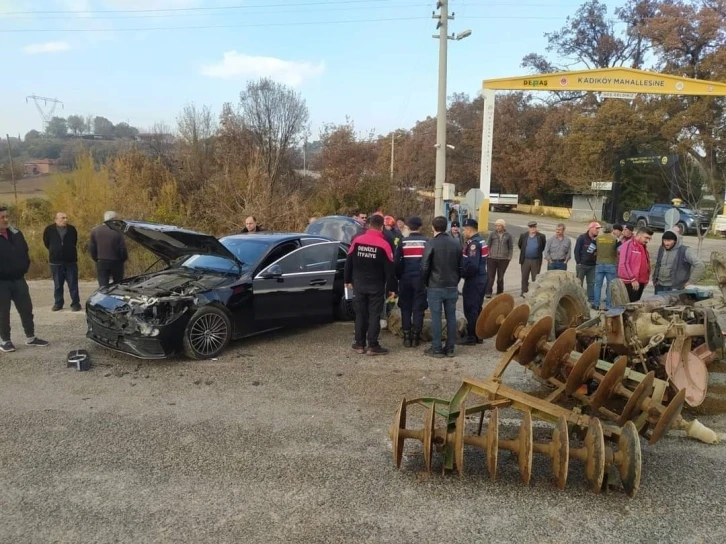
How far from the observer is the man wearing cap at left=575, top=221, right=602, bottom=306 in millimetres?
9883

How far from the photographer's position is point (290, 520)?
133 inches

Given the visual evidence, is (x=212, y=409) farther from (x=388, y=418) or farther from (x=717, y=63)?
(x=717, y=63)

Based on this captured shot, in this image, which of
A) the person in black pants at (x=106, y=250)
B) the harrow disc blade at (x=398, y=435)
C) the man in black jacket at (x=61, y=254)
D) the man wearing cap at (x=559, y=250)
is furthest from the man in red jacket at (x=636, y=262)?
the man in black jacket at (x=61, y=254)

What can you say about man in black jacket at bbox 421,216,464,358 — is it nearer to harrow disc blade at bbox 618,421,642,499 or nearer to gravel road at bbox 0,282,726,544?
gravel road at bbox 0,282,726,544

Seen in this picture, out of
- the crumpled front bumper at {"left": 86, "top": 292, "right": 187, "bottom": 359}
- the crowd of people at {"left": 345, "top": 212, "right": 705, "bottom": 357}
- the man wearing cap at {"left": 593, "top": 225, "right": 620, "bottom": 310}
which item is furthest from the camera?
the man wearing cap at {"left": 593, "top": 225, "right": 620, "bottom": 310}

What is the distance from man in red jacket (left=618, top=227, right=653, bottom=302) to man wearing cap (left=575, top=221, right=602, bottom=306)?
1.31m

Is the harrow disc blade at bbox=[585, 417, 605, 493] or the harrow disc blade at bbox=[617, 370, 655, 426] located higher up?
the harrow disc blade at bbox=[617, 370, 655, 426]

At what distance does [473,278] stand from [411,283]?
2.79 ft

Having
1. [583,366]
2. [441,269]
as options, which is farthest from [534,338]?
[441,269]

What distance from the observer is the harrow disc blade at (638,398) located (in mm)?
3691

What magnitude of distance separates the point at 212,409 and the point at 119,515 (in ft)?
5.71

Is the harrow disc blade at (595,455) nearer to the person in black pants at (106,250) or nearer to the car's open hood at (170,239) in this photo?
the car's open hood at (170,239)

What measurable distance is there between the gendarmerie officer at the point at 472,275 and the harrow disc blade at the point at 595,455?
146 inches

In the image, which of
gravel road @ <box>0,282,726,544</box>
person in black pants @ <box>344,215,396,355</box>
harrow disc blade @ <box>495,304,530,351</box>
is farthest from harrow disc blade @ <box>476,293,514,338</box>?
person in black pants @ <box>344,215,396,355</box>
